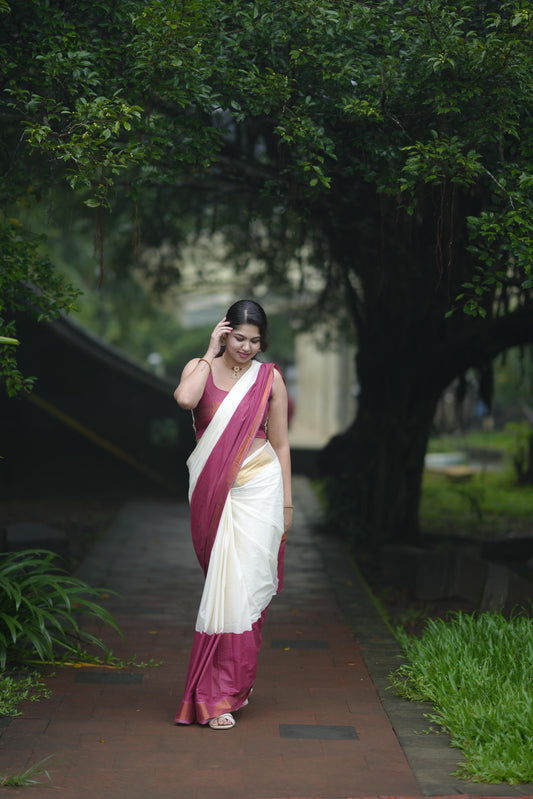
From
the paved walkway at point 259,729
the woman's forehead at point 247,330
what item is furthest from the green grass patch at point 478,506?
the woman's forehead at point 247,330

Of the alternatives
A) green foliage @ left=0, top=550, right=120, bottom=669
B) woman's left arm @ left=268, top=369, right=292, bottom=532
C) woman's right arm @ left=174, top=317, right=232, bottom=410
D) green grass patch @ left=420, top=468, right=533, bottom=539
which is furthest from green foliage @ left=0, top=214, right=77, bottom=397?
green grass patch @ left=420, top=468, right=533, bottom=539

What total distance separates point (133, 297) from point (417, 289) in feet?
45.4

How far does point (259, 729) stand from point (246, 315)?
202 centimetres

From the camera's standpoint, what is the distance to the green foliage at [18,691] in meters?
4.64

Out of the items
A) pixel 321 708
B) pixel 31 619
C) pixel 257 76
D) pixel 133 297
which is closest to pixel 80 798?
pixel 321 708

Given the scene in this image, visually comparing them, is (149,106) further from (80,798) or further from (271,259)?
(271,259)

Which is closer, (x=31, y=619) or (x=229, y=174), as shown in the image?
(x=31, y=619)

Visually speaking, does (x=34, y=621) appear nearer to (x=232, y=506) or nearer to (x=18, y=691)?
(x=18, y=691)

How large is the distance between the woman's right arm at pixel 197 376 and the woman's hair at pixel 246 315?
5cm

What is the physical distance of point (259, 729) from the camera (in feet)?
14.8

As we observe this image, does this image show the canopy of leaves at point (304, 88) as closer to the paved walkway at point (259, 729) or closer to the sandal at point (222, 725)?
the paved walkway at point (259, 729)

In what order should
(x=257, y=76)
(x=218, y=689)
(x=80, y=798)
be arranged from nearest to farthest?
1. (x=80, y=798)
2. (x=218, y=689)
3. (x=257, y=76)

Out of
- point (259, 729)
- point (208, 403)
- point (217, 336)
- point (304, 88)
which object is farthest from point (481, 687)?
point (304, 88)

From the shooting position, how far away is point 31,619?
5.44 meters
